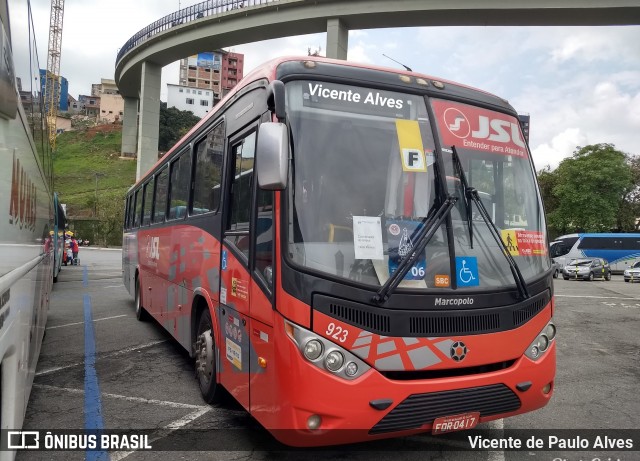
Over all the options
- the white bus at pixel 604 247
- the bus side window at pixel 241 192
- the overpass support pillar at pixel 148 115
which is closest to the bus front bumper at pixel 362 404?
the bus side window at pixel 241 192

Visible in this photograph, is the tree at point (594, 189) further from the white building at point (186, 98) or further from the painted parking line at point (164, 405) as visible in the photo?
the white building at point (186, 98)

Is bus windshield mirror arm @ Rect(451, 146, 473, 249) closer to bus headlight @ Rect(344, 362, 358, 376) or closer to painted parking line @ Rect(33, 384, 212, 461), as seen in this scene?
bus headlight @ Rect(344, 362, 358, 376)

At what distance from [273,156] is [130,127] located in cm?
7604

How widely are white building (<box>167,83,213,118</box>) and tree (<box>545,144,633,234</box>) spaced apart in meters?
73.7

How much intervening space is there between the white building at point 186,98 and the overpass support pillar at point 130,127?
73.9ft

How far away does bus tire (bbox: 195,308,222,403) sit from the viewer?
198 inches

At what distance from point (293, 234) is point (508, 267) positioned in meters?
1.71

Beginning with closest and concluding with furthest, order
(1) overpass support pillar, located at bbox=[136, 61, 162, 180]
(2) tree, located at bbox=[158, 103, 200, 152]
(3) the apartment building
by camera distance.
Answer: (1) overpass support pillar, located at bbox=[136, 61, 162, 180] → (2) tree, located at bbox=[158, 103, 200, 152] → (3) the apartment building

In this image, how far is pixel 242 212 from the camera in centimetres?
436

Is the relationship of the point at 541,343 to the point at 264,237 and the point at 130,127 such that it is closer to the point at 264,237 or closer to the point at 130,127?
the point at 264,237

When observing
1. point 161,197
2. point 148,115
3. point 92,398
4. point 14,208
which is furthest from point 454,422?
point 148,115

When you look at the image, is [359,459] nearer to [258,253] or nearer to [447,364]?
[447,364]

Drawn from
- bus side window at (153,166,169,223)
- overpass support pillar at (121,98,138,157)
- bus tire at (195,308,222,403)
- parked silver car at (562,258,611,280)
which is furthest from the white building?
bus tire at (195,308,222,403)

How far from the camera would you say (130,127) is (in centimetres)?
7331
